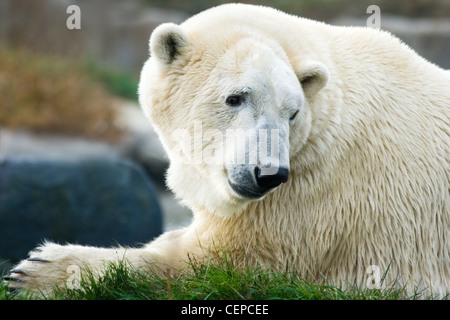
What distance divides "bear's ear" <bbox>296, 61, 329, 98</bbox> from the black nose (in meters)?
0.70

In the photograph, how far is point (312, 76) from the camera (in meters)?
4.01

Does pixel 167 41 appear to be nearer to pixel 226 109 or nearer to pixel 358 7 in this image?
pixel 226 109

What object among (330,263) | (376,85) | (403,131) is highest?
(376,85)

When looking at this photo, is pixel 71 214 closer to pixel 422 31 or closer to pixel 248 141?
pixel 248 141

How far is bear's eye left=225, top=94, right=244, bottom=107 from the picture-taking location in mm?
3934

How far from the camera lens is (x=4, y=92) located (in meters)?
13.4

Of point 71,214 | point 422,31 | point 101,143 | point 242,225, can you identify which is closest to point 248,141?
point 242,225

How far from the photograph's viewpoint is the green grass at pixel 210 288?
361cm

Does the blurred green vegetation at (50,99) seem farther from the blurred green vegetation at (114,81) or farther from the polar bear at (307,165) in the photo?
the polar bear at (307,165)

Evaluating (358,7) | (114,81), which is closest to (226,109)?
(114,81)

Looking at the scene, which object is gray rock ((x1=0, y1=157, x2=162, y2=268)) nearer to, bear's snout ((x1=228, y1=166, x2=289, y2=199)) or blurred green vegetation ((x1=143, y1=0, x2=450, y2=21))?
bear's snout ((x1=228, y1=166, x2=289, y2=199))

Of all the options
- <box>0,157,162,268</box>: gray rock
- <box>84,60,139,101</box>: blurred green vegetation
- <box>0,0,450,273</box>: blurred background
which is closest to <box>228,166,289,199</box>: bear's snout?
<box>0,0,450,273</box>: blurred background
